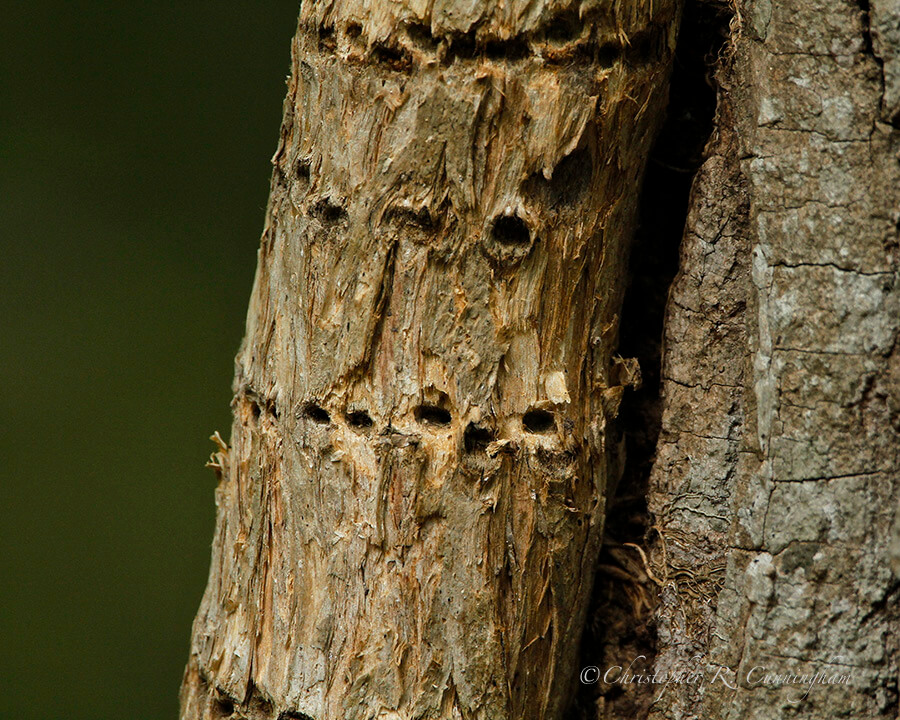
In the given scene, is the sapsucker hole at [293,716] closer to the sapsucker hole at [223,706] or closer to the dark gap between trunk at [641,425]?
the sapsucker hole at [223,706]

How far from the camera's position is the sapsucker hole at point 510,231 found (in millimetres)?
753

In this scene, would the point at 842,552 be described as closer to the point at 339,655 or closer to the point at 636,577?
the point at 636,577

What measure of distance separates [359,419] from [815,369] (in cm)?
37

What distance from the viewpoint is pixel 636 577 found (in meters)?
0.86

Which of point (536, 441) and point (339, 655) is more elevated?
point (536, 441)

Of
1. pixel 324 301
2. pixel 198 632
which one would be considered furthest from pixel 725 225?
pixel 198 632

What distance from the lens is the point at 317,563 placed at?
0.79 meters

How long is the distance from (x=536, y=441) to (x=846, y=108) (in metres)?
0.36

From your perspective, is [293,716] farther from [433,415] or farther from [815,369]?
[815,369]

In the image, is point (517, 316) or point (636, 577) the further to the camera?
point (636, 577)

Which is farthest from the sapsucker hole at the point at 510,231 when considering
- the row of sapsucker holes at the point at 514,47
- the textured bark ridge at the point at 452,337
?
the row of sapsucker holes at the point at 514,47

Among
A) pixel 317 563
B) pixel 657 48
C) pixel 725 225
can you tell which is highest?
pixel 657 48

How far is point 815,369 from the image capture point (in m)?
0.74

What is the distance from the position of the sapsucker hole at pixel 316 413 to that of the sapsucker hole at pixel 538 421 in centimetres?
17
